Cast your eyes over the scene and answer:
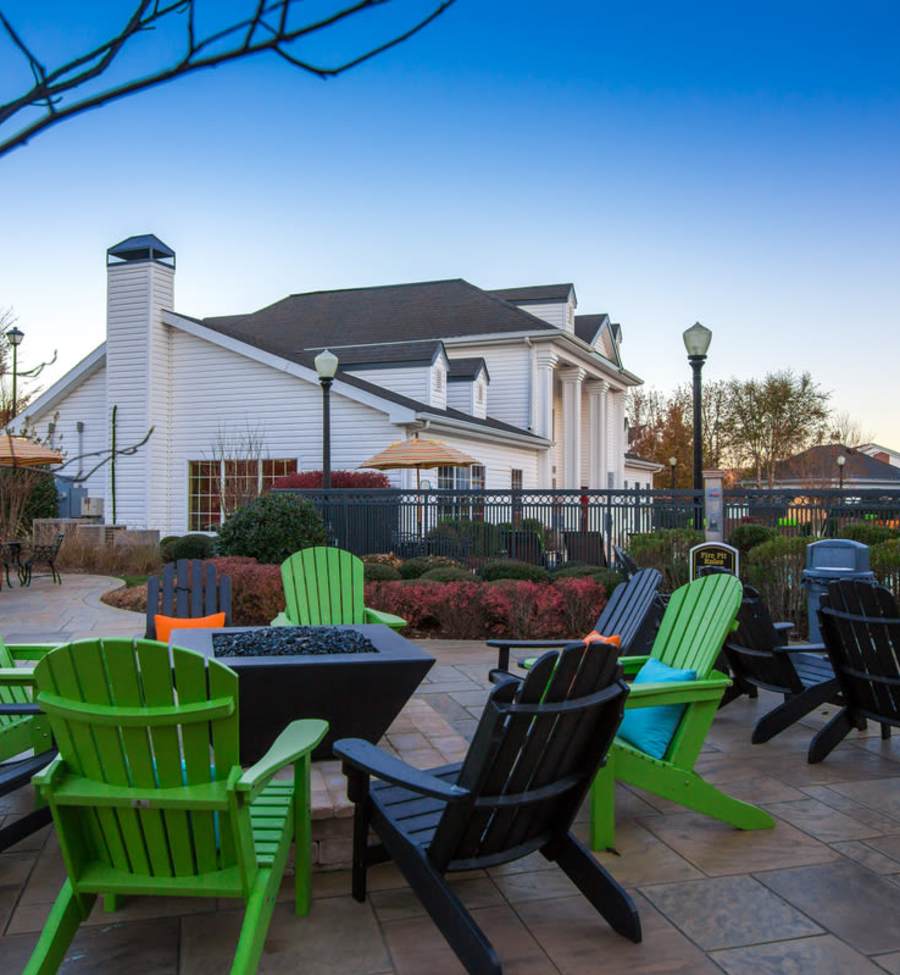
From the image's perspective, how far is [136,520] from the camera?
1898cm

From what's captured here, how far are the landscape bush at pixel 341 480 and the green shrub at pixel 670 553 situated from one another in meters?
7.91

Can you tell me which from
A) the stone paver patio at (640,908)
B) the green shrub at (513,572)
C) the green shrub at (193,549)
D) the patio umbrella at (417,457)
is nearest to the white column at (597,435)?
the patio umbrella at (417,457)

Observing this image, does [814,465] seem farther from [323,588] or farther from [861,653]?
[861,653]

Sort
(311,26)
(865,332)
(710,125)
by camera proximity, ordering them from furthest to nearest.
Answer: (865,332) → (710,125) → (311,26)

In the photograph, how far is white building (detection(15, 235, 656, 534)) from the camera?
18.4 m

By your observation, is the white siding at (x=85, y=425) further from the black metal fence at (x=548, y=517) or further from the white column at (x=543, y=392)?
the white column at (x=543, y=392)

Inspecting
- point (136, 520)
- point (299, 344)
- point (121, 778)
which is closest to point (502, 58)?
point (121, 778)

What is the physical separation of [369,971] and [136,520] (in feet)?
57.9

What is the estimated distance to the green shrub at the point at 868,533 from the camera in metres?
10.0

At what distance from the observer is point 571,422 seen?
2612 cm

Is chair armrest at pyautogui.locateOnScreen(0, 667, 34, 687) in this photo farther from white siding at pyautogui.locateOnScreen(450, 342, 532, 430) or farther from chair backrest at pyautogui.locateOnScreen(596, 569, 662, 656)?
white siding at pyautogui.locateOnScreen(450, 342, 532, 430)

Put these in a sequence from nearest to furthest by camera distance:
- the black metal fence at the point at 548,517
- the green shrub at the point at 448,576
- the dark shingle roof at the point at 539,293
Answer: the green shrub at the point at 448,576
the black metal fence at the point at 548,517
the dark shingle roof at the point at 539,293

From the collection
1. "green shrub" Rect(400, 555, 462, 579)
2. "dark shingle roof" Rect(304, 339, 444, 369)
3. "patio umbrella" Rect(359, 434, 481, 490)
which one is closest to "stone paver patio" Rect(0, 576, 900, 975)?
"green shrub" Rect(400, 555, 462, 579)

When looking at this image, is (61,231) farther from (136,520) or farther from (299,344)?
(299,344)
